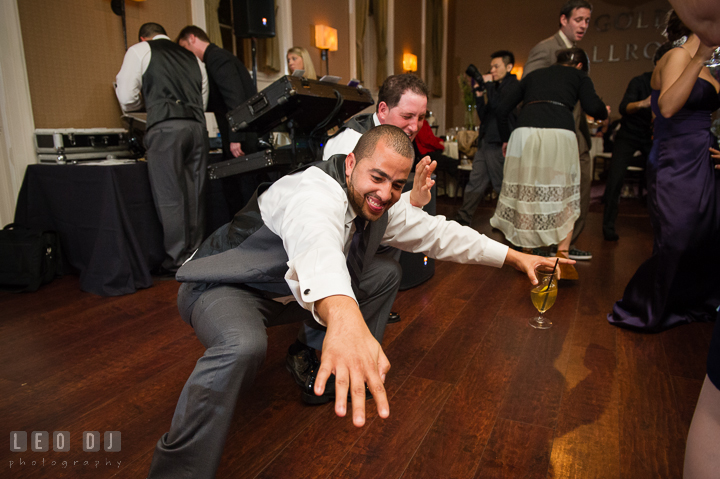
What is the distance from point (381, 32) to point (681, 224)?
624 cm

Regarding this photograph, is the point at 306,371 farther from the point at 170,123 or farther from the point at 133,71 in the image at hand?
Result: the point at 133,71

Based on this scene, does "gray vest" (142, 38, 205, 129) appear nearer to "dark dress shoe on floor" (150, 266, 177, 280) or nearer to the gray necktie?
"dark dress shoe on floor" (150, 266, 177, 280)

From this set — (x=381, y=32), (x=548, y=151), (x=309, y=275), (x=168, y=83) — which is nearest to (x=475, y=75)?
(x=548, y=151)

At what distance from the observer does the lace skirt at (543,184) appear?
9.54 feet

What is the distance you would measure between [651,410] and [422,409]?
76 cm

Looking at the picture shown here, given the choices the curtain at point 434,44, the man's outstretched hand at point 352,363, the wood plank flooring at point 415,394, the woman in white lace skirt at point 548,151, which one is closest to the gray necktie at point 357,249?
the wood plank flooring at point 415,394

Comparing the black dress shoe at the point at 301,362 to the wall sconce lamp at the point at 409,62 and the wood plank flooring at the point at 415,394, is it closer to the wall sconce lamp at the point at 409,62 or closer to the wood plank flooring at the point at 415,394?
the wood plank flooring at the point at 415,394

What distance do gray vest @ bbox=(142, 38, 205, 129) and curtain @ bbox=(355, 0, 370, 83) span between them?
175 inches

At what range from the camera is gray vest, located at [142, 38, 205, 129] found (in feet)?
8.83

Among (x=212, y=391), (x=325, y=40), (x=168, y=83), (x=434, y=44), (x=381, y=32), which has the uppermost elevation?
(x=434, y=44)

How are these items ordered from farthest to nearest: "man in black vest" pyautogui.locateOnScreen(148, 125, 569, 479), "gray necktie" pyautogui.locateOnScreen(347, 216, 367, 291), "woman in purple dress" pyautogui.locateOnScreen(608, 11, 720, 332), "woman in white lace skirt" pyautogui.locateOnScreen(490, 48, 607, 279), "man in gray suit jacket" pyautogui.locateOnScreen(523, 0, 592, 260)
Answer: "man in gray suit jacket" pyautogui.locateOnScreen(523, 0, 592, 260) → "woman in white lace skirt" pyautogui.locateOnScreen(490, 48, 607, 279) → "woman in purple dress" pyautogui.locateOnScreen(608, 11, 720, 332) → "gray necktie" pyautogui.locateOnScreen(347, 216, 367, 291) → "man in black vest" pyautogui.locateOnScreen(148, 125, 569, 479)

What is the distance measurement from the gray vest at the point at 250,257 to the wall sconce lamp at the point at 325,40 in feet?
16.3

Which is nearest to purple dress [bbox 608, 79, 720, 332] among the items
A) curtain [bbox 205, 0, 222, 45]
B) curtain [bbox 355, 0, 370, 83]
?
curtain [bbox 205, 0, 222, 45]

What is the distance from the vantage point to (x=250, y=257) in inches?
50.6
